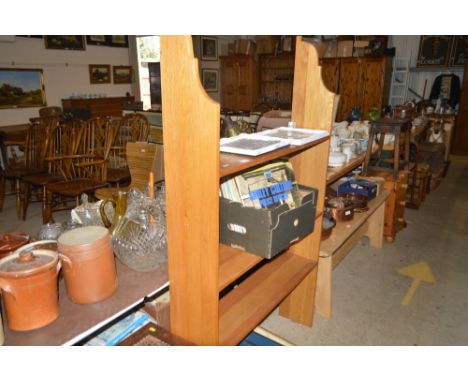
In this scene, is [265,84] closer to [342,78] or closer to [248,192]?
[342,78]

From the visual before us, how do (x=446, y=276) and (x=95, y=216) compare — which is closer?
(x=95, y=216)

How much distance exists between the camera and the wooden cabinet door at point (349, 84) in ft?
22.5

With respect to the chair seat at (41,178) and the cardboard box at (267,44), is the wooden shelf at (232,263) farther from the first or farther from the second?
the cardboard box at (267,44)

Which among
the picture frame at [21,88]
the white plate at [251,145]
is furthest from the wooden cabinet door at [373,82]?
the white plate at [251,145]

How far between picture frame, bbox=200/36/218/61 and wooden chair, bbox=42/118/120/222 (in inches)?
180

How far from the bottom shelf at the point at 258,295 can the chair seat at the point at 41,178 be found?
2386 mm

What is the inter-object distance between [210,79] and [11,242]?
7379 millimetres

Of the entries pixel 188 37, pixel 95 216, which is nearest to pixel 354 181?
pixel 95 216

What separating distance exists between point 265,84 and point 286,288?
7.10 m

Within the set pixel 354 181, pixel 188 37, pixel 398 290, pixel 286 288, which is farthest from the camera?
pixel 354 181

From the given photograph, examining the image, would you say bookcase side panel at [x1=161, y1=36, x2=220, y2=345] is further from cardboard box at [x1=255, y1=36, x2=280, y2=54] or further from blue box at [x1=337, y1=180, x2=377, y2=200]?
cardboard box at [x1=255, y1=36, x2=280, y2=54]

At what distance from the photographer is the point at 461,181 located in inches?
205

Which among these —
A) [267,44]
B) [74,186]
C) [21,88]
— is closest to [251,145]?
[74,186]

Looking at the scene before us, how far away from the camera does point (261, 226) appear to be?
1.28 meters
